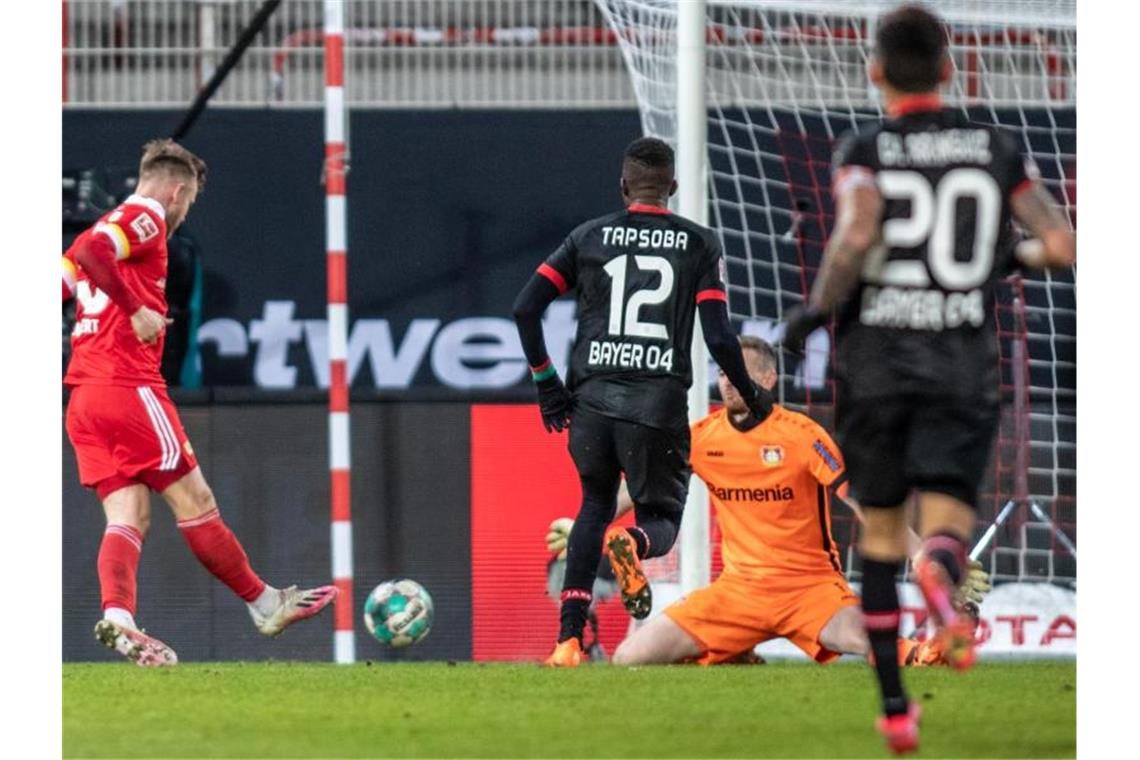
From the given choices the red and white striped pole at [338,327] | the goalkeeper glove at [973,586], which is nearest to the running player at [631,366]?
the goalkeeper glove at [973,586]

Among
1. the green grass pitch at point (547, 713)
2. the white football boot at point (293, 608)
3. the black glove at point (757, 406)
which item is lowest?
the green grass pitch at point (547, 713)

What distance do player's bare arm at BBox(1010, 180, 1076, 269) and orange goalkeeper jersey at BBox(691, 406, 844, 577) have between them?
282 centimetres

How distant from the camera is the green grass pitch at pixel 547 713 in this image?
17.7ft

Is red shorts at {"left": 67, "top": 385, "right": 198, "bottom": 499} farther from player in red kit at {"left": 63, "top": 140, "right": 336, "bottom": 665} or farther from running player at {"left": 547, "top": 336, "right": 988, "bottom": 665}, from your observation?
running player at {"left": 547, "top": 336, "right": 988, "bottom": 665}

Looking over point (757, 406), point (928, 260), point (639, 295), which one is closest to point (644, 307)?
point (639, 295)

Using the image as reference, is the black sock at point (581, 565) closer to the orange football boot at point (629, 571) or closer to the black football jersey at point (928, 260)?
the orange football boot at point (629, 571)

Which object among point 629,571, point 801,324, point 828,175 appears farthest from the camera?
point 828,175

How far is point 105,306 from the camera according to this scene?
26.0 ft

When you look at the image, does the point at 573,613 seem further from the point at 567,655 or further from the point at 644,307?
the point at 644,307

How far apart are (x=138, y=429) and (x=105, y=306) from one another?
1.50 feet

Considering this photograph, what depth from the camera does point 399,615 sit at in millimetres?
8844

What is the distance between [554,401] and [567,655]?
0.82 metres

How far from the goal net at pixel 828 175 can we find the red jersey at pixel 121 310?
3004 mm
